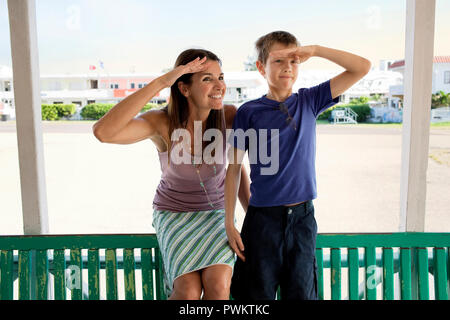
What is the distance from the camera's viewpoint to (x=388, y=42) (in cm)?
225

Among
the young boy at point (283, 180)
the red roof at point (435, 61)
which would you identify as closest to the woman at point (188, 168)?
the young boy at point (283, 180)

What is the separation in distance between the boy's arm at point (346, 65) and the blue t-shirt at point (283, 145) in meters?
0.05

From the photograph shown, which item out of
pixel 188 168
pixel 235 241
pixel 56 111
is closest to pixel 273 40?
pixel 188 168

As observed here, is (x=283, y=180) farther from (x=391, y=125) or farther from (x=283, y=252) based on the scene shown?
(x=391, y=125)

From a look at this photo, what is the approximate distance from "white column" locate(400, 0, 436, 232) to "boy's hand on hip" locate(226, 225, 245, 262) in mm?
954

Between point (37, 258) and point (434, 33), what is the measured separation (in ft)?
6.90

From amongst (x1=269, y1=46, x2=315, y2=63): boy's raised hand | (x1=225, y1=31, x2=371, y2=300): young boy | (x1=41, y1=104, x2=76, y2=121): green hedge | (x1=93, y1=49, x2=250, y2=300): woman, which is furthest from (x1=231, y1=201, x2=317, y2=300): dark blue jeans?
(x1=41, y1=104, x2=76, y2=121): green hedge

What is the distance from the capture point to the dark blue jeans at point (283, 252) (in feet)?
4.52

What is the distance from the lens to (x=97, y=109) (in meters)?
2.36

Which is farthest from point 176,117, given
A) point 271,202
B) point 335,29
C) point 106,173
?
point 106,173

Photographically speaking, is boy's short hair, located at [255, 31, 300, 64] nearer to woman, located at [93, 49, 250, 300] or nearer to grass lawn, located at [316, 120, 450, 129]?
woman, located at [93, 49, 250, 300]

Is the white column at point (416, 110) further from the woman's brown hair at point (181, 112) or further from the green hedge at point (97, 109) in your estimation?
the green hedge at point (97, 109)

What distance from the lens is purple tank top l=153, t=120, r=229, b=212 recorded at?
164 centimetres

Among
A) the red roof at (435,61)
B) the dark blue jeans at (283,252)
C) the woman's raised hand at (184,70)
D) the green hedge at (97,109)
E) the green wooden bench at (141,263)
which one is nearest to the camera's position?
the dark blue jeans at (283,252)
